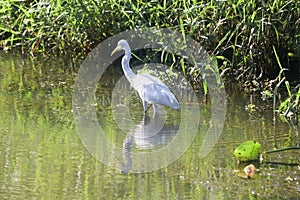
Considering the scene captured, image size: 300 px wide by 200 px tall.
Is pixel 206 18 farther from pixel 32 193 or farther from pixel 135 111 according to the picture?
pixel 32 193

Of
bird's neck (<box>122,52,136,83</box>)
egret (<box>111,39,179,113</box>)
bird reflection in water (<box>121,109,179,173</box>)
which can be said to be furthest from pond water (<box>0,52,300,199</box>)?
bird's neck (<box>122,52,136,83</box>)

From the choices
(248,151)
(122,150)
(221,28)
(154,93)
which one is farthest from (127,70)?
(248,151)

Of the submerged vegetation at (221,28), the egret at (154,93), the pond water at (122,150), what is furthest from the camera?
the submerged vegetation at (221,28)

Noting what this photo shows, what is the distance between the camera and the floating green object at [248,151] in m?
5.52

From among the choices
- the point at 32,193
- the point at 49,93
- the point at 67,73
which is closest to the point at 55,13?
the point at 67,73

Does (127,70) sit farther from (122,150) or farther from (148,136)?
(122,150)

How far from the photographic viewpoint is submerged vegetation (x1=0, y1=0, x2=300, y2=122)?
24.1 ft

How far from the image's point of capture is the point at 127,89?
25.5 feet

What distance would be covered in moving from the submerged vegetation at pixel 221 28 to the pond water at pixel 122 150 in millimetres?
270

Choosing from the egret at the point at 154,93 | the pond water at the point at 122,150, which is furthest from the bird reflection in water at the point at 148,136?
the egret at the point at 154,93

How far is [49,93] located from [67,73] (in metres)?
0.83

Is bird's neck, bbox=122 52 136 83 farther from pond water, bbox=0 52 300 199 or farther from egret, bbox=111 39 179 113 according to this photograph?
pond water, bbox=0 52 300 199

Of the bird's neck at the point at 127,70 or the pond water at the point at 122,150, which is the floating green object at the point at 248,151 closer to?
the pond water at the point at 122,150

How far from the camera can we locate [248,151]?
553 cm
